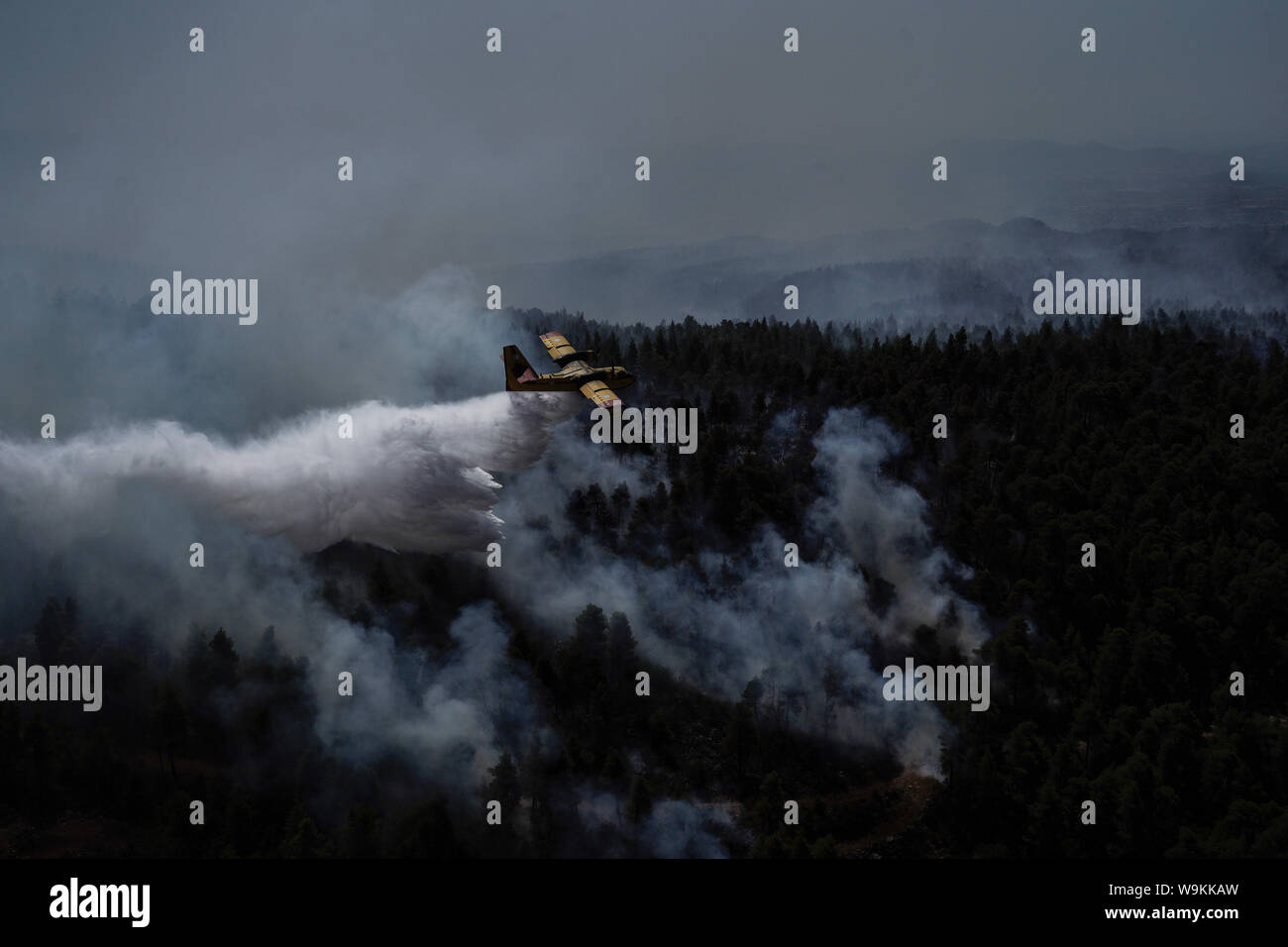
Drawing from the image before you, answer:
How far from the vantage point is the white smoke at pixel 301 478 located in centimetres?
8450

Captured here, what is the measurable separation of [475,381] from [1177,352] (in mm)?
97419

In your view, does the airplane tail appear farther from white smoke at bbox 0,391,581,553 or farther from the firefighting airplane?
white smoke at bbox 0,391,581,553

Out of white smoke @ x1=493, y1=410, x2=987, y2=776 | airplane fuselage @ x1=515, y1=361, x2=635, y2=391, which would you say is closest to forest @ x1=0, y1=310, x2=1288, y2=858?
white smoke @ x1=493, y1=410, x2=987, y2=776

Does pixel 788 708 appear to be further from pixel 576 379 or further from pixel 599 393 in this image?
pixel 576 379

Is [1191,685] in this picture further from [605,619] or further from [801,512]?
[605,619]

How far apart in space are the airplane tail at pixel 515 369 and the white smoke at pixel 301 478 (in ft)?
23.5

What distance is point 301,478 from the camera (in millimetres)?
86125

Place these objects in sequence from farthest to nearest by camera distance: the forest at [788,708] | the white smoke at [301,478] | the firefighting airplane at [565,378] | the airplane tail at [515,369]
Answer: the airplane tail at [515,369] → the firefighting airplane at [565,378] → the white smoke at [301,478] → the forest at [788,708]

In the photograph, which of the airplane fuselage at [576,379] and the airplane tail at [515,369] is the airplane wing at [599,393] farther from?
the airplane tail at [515,369]

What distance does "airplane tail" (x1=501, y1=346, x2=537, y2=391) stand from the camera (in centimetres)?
9000

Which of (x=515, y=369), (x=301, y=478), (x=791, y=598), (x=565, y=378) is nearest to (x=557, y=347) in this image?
(x=515, y=369)

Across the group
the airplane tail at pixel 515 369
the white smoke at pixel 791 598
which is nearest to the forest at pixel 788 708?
the white smoke at pixel 791 598

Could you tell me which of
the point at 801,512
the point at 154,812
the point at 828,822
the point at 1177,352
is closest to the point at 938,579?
the point at 801,512

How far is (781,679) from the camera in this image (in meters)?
87.4
